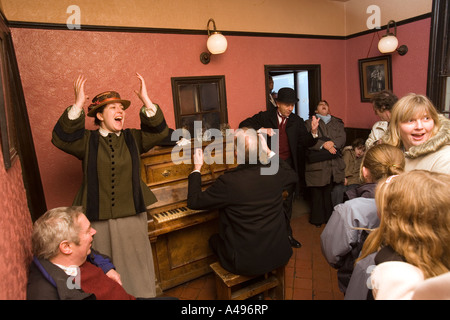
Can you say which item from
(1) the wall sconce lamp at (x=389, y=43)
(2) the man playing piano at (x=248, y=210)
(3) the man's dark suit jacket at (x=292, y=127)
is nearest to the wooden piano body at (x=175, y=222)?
(2) the man playing piano at (x=248, y=210)

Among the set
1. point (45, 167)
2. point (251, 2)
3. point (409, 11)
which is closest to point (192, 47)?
point (251, 2)

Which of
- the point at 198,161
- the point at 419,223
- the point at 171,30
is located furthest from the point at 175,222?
the point at 171,30

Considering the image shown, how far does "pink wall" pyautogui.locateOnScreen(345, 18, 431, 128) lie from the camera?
4.49 metres

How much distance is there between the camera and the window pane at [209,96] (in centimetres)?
424

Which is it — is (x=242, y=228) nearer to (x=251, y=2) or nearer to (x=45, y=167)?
(x=45, y=167)

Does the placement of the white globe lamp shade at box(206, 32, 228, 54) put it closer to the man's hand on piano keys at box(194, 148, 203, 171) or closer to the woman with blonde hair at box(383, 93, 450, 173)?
the man's hand on piano keys at box(194, 148, 203, 171)

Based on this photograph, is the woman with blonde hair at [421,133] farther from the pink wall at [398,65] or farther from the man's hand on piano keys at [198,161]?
the pink wall at [398,65]

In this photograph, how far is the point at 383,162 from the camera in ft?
5.64

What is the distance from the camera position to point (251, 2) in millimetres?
4465

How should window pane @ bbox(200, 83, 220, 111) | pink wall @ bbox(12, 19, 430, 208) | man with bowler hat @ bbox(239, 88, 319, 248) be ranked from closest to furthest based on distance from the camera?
pink wall @ bbox(12, 19, 430, 208) < man with bowler hat @ bbox(239, 88, 319, 248) < window pane @ bbox(200, 83, 220, 111)

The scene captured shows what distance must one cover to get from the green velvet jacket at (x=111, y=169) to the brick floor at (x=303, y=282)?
1268mm

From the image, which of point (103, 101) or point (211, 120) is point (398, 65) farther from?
point (103, 101)

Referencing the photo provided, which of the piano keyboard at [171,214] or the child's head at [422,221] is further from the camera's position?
the piano keyboard at [171,214]

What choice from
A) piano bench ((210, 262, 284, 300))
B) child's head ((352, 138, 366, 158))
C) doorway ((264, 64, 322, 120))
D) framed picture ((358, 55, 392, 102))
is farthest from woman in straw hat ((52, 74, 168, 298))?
framed picture ((358, 55, 392, 102))
